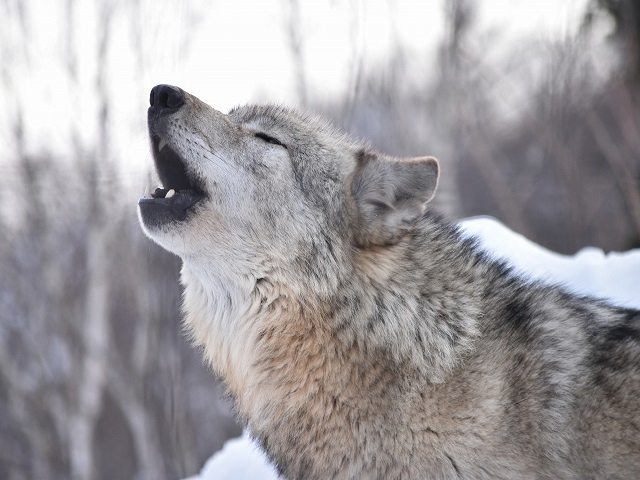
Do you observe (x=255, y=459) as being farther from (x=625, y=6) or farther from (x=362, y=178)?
(x=625, y=6)

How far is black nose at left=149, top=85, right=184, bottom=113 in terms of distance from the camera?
345cm

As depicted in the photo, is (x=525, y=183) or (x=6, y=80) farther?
(x=525, y=183)

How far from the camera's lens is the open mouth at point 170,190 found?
3.38 metres

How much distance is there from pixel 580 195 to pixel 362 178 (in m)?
9.11

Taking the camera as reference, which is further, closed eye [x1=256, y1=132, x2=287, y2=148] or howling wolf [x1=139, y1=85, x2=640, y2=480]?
closed eye [x1=256, y1=132, x2=287, y2=148]

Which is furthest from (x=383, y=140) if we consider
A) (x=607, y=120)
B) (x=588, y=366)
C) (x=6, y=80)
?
(x=588, y=366)

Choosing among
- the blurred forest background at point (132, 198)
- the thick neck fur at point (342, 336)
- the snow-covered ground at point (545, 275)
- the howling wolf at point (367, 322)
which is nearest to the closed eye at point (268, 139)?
the howling wolf at point (367, 322)

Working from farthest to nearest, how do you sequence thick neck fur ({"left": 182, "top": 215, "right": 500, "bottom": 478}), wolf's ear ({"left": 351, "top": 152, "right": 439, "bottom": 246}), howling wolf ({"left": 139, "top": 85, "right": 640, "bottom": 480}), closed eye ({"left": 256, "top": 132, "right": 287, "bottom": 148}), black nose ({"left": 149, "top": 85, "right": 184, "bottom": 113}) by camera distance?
closed eye ({"left": 256, "top": 132, "right": 287, "bottom": 148})
black nose ({"left": 149, "top": 85, "right": 184, "bottom": 113})
wolf's ear ({"left": 351, "top": 152, "right": 439, "bottom": 246})
thick neck fur ({"left": 182, "top": 215, "right": 500, "bottom": 478})
howling wolf ({"left": 139, "top": 85, "right": 640, "bottom": 480})

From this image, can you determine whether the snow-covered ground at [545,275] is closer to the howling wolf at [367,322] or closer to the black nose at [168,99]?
the howling wolf at [367,322]

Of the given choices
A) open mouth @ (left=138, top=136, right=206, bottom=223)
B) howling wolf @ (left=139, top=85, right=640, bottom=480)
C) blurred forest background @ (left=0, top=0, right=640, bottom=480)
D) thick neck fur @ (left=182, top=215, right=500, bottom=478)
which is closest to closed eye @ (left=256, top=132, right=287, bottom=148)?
howling wolf @ (left=139, top=85, right=640, bottom=480)

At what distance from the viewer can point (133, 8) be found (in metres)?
13.5

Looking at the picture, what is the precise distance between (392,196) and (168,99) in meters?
1.16

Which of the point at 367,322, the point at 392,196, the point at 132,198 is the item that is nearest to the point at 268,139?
the point at 392,196

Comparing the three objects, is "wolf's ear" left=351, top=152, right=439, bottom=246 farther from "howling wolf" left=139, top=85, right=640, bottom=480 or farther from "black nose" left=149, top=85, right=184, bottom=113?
"black nose" left=149, top=85, right=184, bottom=113
